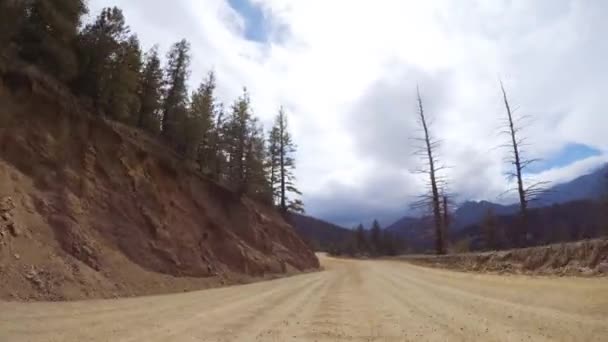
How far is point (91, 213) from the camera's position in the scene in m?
21.3

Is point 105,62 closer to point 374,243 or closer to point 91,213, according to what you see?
point 91,213

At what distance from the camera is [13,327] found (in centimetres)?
928

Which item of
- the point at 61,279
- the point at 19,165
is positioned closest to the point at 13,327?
the point at 61,279

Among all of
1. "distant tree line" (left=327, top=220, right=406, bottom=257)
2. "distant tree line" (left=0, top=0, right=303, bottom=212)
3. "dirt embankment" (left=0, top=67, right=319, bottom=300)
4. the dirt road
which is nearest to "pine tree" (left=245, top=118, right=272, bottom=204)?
Answer: "distant tree line" (left=0, top=0, right=303, bottom=212)

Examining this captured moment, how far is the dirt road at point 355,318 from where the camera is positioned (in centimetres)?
822

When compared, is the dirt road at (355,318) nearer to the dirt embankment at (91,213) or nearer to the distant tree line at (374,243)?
the dirt embankment at (91,213)

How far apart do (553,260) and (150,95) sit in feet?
112

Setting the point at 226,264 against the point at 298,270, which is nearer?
the point at 226,264

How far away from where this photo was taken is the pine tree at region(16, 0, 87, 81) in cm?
2373

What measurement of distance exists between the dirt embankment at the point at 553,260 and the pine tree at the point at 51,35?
24.3 meters

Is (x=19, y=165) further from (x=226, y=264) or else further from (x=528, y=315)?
(x=528, y=315)

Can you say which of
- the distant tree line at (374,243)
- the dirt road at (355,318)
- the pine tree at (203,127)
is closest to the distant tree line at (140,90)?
the pine tree at (203,127)

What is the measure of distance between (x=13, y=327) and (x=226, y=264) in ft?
69.4

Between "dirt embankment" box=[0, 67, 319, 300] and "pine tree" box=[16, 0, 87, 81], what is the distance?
6.04ft
